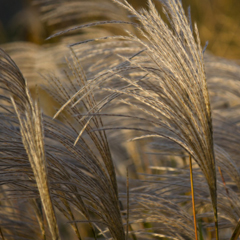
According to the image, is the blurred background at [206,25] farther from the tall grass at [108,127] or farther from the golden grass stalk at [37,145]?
the golden grass stalk at [37,145]

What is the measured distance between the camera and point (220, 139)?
1.47 m

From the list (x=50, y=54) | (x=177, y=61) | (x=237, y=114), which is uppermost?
(x=50, y=54)

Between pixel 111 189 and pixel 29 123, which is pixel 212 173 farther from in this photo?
pixel 29 123

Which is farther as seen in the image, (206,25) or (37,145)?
(206,25)

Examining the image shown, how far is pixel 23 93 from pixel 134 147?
1.76 metres

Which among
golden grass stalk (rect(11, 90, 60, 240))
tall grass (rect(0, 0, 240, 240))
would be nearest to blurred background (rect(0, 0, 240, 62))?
tall grass (rect(0, 0, 240, 240))

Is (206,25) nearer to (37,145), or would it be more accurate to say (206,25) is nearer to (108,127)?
(108,127)

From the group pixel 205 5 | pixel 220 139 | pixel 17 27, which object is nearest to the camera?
pixel 220 139

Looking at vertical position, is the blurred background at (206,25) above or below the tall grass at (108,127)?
above

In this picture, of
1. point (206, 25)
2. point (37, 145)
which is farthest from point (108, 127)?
point (206, 25)

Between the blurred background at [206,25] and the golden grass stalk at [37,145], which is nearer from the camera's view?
the golden grass stalk at [37,145]

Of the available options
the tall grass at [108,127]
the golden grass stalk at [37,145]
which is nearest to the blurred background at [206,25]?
the tall grass at [108,127]

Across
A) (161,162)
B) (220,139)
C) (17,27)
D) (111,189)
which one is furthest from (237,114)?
(17,27)

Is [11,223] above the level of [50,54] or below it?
below
